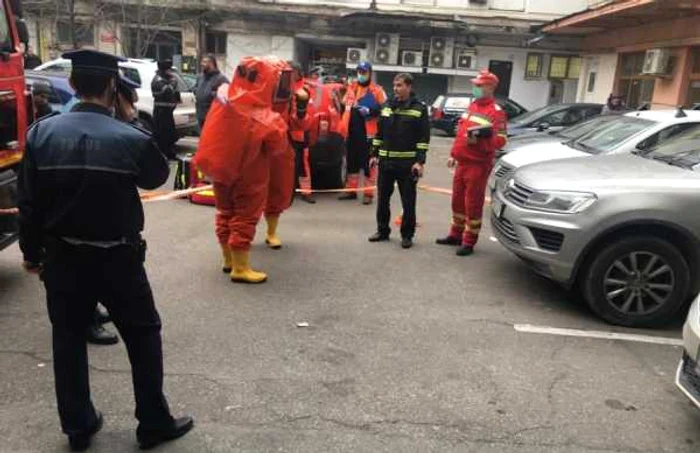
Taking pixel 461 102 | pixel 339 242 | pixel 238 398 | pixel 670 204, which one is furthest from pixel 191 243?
pixel 461 102

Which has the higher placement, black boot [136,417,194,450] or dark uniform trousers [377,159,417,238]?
dark uniform trousers [377,159,417,238]

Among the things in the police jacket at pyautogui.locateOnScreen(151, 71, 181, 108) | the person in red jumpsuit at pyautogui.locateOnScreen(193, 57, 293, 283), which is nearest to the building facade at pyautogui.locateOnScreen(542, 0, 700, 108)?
the police jacket at pyautogui.locateOnScreen(151, 71, 181, 108)

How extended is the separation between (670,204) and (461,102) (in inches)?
715

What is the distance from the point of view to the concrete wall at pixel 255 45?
29188mm

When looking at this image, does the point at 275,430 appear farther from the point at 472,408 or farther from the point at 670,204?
the point at 670,204

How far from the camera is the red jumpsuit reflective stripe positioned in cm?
658

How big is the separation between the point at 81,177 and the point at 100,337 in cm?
182

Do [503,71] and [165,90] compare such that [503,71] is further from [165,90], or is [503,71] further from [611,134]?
[611,134]

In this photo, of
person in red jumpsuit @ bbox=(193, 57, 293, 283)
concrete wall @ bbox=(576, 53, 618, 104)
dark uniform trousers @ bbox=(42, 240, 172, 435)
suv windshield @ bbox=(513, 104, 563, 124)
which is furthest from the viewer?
concrete wall @ bbox=(576, 53, 618, 104)

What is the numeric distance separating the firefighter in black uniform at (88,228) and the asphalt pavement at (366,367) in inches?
15.2

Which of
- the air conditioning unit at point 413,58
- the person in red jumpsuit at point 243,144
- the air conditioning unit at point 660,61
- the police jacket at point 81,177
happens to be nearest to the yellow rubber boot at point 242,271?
the person in red jumpsuit at point 243,144

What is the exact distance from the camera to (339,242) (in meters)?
7.14

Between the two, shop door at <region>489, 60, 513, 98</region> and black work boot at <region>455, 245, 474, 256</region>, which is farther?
shop door at <region>489, 60, 513, 98</region>

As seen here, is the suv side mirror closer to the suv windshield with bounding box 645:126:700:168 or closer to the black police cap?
the black police cap
